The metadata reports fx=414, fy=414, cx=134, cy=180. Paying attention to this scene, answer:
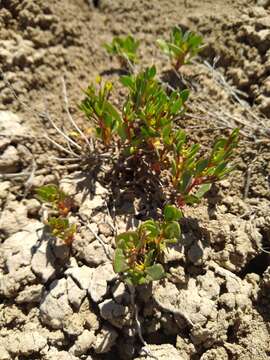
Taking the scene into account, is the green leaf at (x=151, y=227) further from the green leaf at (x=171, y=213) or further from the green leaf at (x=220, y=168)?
the green leaf at (x=220, y=168)

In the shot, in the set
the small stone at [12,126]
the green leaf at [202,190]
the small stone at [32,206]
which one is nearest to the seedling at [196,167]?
the green leaf at [202,190]

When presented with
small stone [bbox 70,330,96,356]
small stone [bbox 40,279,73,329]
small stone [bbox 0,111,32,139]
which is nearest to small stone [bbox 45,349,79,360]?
small stone [bbox 70,330,96,356]

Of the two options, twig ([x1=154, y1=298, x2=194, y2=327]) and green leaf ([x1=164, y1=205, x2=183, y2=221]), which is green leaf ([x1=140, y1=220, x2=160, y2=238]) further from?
twig ([x1=154, y1=298, x2=194, y2=327])

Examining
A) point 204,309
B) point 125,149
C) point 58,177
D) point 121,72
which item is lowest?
point 204,309

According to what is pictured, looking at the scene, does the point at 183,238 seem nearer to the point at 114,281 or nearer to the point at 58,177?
the point at 114,281

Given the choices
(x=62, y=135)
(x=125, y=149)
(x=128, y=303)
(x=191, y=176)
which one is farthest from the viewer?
(x=62, y=135)

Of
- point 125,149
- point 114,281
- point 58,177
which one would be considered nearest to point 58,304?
point 114,281

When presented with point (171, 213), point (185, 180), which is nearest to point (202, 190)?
point (185, 180)
